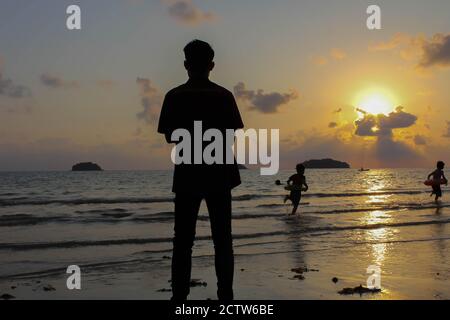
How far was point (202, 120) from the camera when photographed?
4.50 m

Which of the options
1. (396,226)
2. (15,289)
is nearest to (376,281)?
(15,289)

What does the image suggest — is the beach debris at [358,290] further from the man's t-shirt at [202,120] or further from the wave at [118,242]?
the wave at [118,242]

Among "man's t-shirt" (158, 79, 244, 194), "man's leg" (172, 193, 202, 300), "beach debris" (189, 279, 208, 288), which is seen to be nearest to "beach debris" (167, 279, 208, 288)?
"beach debris" (189, 279, 208, 288)

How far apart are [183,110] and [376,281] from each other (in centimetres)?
444

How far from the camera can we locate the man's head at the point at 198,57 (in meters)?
A: 4.66

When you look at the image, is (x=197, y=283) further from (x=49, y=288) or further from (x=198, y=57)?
(x=198, y=57)

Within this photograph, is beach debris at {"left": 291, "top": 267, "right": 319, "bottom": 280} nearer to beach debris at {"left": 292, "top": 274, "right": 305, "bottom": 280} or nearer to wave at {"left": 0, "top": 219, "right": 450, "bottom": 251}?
beach debris at {"left": 292, "top": 274, "right": 305, "bottom": 280}

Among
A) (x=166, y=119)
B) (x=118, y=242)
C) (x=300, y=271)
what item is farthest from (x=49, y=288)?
(x=118, y=242)

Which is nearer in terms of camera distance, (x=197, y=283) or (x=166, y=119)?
(x=166, y=119)

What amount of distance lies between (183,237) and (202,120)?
3.47ft

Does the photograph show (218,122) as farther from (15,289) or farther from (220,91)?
(15,289)

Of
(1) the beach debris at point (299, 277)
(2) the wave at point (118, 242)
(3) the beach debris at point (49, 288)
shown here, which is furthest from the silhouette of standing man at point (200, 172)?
(2) the wave at point (118, 242)

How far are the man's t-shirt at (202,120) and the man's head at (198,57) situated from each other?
166 mm

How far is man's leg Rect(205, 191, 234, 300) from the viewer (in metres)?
4.60
